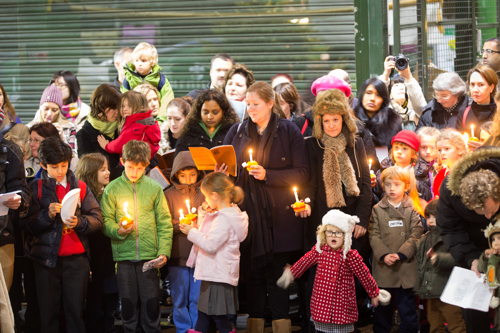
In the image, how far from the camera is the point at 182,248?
28.6 ft

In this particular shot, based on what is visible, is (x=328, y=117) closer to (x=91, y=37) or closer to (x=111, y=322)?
(x=111, y=322)

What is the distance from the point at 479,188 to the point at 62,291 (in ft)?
12.3

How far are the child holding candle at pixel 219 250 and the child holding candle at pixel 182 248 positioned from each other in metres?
0.32

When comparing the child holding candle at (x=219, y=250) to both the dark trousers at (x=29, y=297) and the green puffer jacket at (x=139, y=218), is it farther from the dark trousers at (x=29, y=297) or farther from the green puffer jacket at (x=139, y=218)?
the dark trousers at (x=29, y=297)

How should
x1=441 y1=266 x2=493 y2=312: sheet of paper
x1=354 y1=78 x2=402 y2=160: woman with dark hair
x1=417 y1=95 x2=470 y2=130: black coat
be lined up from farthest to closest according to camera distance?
x1=417 y1=95 x2=470 y2=130: black coat < x1=354 y1=78 x2=402 y2=160: woman with dark hair < x1=441 y1=266 x2=493 y2=312: sheet of paper

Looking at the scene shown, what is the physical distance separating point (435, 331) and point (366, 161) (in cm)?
161

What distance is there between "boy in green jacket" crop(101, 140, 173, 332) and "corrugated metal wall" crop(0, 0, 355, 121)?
383 cm

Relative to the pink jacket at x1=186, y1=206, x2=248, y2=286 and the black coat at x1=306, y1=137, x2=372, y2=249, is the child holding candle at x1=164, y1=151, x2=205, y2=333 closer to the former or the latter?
the pink jacket at x1=186, y1=206, x2=248, y2=286

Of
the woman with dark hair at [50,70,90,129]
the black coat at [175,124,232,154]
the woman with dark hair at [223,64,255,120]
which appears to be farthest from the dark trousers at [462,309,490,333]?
the woman with dark hair at [50,70,90,129]

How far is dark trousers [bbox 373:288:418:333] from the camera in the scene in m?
8.55

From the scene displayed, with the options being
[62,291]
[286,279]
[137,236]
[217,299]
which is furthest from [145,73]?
[286,279]

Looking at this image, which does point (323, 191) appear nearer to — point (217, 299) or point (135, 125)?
point (217, 299)

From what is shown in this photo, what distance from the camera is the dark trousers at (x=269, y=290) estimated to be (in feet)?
27.6

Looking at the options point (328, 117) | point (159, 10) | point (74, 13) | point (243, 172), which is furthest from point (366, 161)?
point (74, 13)
